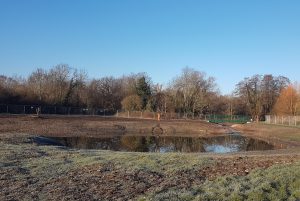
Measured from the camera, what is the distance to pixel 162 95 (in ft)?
345

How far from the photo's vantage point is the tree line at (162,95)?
323ft

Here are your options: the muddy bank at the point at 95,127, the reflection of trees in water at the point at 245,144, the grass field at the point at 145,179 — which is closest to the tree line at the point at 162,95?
the muddy bank at the point at 95,127

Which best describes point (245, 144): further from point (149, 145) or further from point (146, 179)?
point (146, 179)

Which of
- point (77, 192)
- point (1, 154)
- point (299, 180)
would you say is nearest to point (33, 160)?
point (1, 154)

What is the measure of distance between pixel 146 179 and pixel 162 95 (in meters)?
91.6

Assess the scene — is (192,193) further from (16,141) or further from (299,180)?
(16,141)

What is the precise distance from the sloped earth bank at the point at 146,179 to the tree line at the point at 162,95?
8013 cm

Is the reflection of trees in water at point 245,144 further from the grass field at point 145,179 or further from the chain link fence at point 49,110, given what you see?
the chain link fence at point 49,110

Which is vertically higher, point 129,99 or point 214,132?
point 129,99

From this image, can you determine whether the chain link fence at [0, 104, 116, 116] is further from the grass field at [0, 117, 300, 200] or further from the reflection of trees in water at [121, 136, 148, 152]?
the grass field at [0, 117, 300, 200]

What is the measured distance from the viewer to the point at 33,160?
1853 cm

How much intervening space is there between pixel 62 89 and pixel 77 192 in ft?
313

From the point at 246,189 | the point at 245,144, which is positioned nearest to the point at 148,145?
the point at 245,144

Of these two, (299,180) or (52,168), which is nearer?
(299,180)
